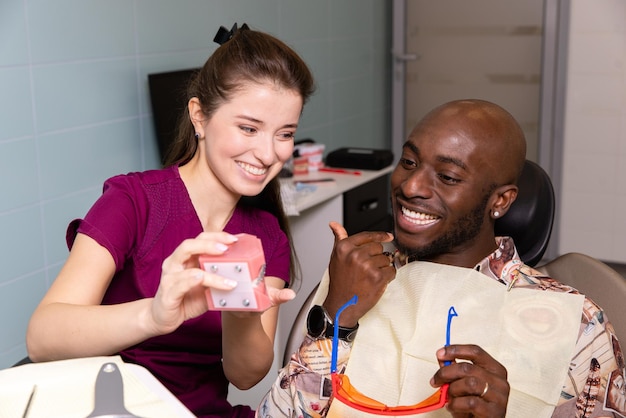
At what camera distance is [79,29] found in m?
2.62

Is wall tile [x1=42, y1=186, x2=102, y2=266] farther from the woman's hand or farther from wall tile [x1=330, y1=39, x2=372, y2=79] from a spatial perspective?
wall tile [x1=330, y1=39, x2=372, y2=79]

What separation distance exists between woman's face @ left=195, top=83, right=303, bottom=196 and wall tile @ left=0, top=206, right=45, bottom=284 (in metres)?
1.10

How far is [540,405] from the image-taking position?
4.73 ft

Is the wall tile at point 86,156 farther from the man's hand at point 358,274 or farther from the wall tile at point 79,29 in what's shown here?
the man's hand at point 358,274

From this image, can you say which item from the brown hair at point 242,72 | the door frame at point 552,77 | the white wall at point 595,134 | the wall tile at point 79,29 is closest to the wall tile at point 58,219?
the wall tile at point 79,29

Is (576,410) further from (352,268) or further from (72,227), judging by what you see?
(72,227)

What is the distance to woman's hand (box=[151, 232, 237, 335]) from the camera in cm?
108

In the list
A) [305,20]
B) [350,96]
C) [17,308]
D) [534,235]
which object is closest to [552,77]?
[350,96]

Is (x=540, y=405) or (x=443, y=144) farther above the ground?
A: (x=443, y=144)

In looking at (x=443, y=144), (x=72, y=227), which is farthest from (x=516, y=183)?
(x=72, y=227)

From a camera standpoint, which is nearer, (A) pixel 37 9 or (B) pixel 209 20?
(A) pixel 37 9

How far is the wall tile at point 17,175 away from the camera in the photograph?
2.43m

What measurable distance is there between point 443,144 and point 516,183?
22 cm

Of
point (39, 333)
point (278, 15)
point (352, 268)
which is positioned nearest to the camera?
point (39, 333)
